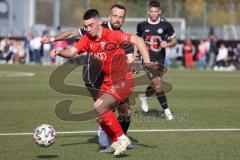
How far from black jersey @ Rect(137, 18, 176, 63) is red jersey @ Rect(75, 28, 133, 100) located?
4778 mm

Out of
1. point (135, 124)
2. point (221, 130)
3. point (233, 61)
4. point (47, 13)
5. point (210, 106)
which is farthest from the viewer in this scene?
point (47, 13)

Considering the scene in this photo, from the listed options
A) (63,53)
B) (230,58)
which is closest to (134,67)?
(63,53)

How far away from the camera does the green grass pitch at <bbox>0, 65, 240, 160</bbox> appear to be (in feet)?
33.0

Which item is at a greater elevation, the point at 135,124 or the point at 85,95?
the point at 135,124

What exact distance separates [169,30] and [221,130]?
328 cm

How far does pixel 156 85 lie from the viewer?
14906mm

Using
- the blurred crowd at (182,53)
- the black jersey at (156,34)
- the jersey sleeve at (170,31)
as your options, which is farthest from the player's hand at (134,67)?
the blurred crowd at (182,53)

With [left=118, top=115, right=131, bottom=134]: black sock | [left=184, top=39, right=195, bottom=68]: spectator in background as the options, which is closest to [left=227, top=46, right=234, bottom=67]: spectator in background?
[left=184, top=39, right=195, bottom=68]: spectator in background

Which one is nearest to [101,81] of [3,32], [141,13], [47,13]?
[3,32]

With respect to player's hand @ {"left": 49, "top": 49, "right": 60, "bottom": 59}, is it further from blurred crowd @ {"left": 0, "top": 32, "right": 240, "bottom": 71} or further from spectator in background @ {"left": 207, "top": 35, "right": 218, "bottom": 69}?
spectator in background @ {"left": 207, "top": 35, "right": 218, "bottom": 69}

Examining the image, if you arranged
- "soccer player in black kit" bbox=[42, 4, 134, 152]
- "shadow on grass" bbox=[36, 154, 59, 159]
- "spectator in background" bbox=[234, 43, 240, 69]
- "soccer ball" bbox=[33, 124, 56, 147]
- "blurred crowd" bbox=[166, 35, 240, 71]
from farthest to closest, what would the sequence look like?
"blurred crowd" bbox=[166, 35, 240, 71] → "spectator in background" bbox=[234, 43, 240, 69] → "soccer player in black kit" bbox=[42, 4, 134, 152] → "soccer ball" bbox=[33, 124, 56, 147] → "shadow on grass" bbox=[36, 154, 59, 159]

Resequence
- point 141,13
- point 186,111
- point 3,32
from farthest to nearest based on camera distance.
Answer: point 141,13 → point 3,32 → point 186,111

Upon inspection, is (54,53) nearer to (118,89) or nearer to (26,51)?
(118,89)

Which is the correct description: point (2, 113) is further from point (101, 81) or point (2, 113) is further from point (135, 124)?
point (101, 81)
